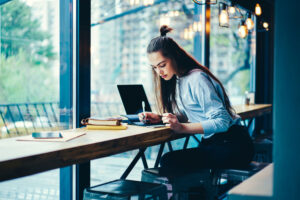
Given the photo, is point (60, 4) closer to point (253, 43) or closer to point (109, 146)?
point (109, 146)

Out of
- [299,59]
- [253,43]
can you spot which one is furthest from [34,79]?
[253,43]

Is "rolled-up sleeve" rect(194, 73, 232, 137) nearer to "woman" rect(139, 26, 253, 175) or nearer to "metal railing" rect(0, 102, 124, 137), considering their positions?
"woman" rect(139, 26, 253, 175)

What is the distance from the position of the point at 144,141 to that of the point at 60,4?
127 centimetres

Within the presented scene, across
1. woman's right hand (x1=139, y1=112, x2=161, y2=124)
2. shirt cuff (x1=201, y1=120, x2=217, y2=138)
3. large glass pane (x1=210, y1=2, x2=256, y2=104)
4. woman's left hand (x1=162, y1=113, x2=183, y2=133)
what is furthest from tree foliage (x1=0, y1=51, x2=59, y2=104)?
large glass pane (x1=210, y1=2, x2=256, y2=104)

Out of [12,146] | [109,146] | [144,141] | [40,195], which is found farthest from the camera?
[40,195]

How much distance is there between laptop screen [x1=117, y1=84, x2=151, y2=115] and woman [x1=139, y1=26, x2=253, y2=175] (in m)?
0.29

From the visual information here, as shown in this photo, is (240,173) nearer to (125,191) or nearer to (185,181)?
(185,181)

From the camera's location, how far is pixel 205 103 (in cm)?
216

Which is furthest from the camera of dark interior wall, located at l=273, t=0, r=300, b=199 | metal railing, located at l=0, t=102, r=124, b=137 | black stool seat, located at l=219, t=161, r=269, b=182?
metal railing, located at l=0, t=102, r=124, b=137

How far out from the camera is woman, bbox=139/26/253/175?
215cm

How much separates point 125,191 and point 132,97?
1053 millimetres

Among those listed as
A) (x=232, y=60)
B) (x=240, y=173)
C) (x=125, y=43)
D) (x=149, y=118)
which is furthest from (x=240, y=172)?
(x=125, y=43)

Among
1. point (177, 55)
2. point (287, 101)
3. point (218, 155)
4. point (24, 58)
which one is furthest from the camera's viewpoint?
point (24, 58)

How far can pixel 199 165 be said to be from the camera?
2291mm
